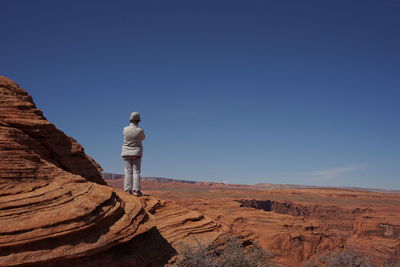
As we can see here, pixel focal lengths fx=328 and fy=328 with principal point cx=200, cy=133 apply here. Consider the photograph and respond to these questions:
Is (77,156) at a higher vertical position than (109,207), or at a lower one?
higher

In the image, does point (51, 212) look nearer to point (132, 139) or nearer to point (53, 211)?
point (53, 211)

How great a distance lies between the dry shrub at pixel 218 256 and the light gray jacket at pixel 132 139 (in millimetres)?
3279

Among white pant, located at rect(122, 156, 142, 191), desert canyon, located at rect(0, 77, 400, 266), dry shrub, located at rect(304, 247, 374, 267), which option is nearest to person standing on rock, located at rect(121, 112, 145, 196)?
white pant, located at rect(122, 156, 142, 191)

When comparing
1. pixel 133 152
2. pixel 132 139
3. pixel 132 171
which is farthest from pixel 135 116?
pixel 132 171

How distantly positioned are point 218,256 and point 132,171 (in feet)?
11.6

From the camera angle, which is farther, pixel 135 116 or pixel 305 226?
pixel 305 226

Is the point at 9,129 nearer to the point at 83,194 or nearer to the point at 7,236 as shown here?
Result: the point at 83,194

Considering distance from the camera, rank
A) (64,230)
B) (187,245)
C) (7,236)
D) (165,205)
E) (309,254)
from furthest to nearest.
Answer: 1. (309,254)
2. (165,205)
3. (187,245)
4. (64,230)
5. (7,236)

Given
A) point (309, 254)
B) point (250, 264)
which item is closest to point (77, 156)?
point (250, 264)

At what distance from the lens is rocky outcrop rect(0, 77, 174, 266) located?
4.73 metres

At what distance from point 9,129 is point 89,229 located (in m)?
2.68

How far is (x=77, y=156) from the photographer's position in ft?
29.1

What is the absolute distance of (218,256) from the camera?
7.90 metres

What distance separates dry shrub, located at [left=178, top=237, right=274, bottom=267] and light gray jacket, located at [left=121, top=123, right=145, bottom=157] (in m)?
3.28
